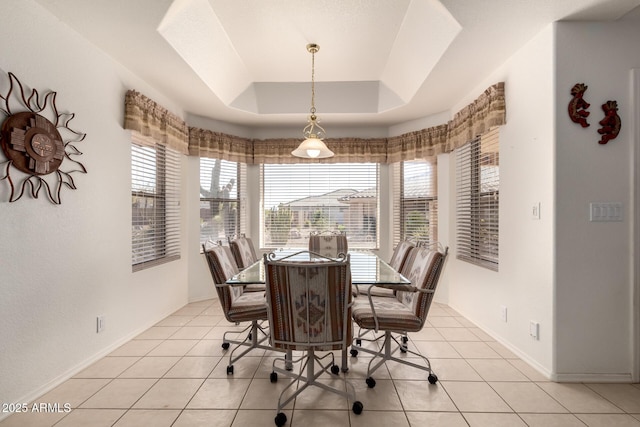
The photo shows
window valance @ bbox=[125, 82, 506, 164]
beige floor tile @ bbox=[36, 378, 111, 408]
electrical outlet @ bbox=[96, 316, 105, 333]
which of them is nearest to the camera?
beige floor tile @ bbox=[36, 378, 111, 408]

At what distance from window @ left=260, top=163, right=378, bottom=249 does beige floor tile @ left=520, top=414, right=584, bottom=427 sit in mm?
2809

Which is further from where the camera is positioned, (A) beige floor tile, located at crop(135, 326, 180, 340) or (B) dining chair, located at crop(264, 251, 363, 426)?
(A) beige floor tile, located at crop(135, 326, 180, 340)

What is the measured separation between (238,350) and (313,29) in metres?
2.90

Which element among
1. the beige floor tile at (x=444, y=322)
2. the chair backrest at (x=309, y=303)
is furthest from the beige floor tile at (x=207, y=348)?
the beige floor tile at (x=444, y=322)

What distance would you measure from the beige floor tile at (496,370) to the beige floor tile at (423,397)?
422 millimetres

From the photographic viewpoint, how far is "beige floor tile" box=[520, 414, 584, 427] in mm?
1693

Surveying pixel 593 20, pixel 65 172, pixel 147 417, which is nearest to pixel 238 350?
pixel 147 417

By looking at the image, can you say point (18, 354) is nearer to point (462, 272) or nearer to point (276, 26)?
point (276, 26)

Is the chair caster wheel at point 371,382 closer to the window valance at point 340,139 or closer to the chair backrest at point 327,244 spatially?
the chair backrest at point 327,244

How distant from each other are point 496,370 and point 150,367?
8.63 feet

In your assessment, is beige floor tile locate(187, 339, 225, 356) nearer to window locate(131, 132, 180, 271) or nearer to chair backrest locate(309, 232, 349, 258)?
window locate(131, 132, 180, 271)

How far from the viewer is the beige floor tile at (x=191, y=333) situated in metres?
2.86

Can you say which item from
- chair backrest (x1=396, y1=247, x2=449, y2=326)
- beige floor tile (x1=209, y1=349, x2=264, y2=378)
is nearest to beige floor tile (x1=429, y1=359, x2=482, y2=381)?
chair backrest (x1=396, y1=247, x2=449, y2=326)

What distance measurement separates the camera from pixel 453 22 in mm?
2219
